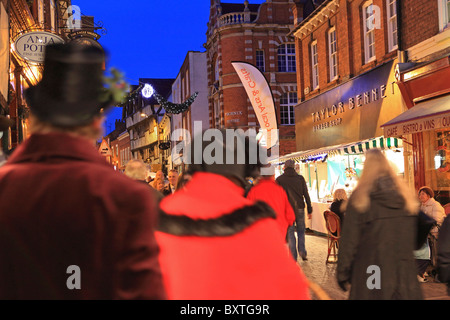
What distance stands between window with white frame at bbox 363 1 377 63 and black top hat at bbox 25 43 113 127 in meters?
16.7

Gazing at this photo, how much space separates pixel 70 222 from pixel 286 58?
35294mm

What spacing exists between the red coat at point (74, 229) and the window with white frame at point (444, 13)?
12.8 meters

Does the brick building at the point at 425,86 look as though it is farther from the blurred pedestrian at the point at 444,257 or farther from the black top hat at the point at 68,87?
the black top hat at the point at 68,87

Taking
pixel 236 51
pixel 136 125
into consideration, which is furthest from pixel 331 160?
pixel 136 125

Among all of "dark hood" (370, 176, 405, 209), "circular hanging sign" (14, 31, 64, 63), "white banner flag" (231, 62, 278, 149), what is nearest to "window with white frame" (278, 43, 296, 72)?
"white banner flag" (231, 62, 278, 149)

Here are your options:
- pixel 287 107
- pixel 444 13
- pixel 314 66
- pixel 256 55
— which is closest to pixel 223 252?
pixel 444 13

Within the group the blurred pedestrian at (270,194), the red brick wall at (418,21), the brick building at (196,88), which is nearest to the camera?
the blurred pedestrian at (270,194)

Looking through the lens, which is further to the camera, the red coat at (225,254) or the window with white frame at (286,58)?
the window with white frame at (286,58)

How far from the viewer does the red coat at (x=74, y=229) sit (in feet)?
4.81

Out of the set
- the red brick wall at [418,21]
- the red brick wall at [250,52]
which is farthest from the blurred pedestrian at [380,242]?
the red brick wall at [250,52]
